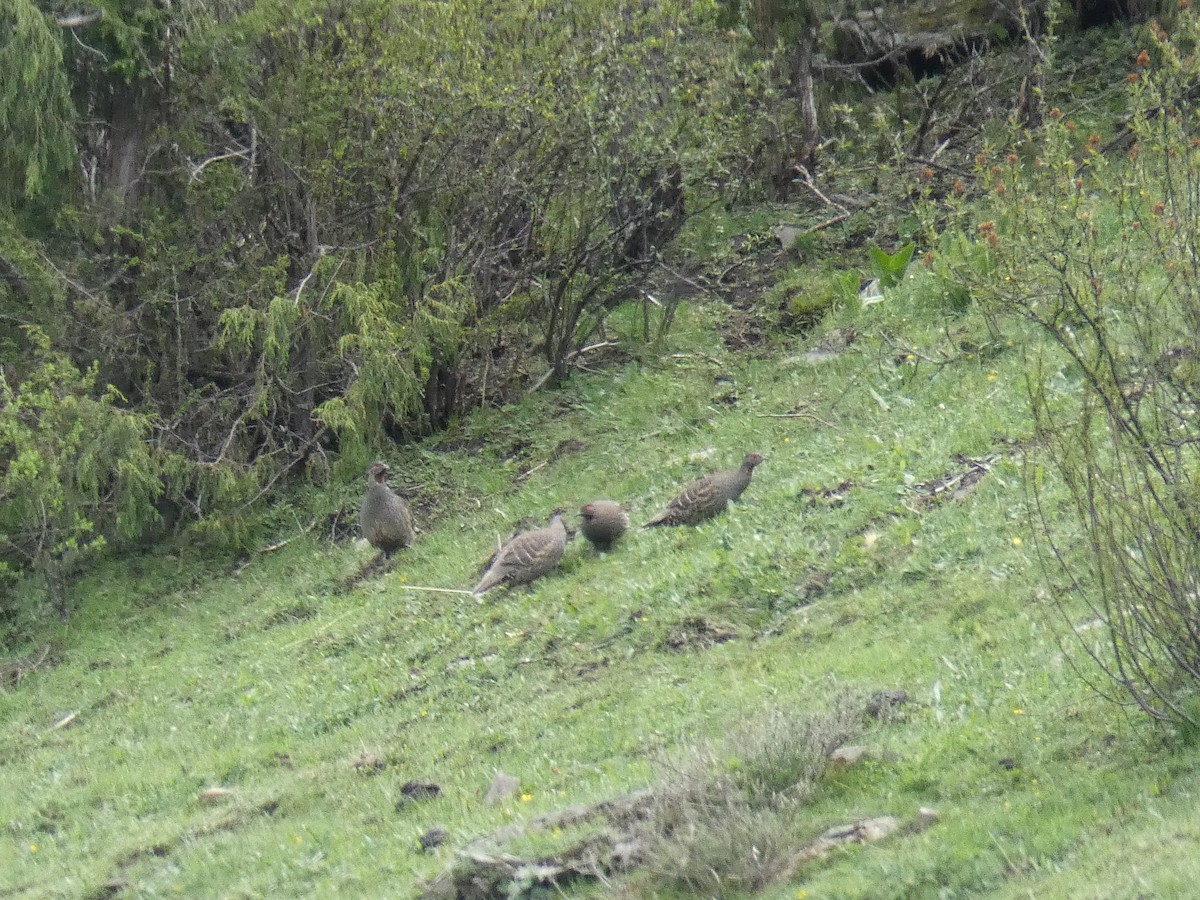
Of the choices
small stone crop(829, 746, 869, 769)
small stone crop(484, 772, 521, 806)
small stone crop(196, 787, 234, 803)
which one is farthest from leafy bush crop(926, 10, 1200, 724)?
small stone crop(196, 787, 234, 803)

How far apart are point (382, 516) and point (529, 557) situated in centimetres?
285

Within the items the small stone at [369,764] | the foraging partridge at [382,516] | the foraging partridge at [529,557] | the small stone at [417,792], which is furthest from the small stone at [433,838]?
the foraging partridge at [382,516]

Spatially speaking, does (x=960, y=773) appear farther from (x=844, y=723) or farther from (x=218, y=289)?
(x=218, y=289)

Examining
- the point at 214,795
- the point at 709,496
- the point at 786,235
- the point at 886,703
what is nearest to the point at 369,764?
the point at 214,795

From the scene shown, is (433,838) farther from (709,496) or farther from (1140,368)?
(709,496)

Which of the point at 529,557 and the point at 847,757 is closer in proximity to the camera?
the point at 847,757

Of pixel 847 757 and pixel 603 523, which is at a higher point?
pixel 847 757

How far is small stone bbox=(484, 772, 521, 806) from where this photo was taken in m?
8.78

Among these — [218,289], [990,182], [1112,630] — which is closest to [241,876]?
[1112,630]

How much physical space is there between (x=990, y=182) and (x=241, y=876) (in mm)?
5646

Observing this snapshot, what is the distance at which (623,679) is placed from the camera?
10492 millimetres

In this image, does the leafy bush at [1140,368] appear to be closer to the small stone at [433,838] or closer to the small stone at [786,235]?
the small stone at [433,838]

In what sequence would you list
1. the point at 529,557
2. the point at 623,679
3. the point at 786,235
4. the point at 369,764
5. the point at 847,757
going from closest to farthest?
the point at 847,757 < the point at 369,764 < the point at 623,679 < the point at 529,557 < the point at 786,235

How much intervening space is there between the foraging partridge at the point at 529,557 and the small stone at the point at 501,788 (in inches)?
155
